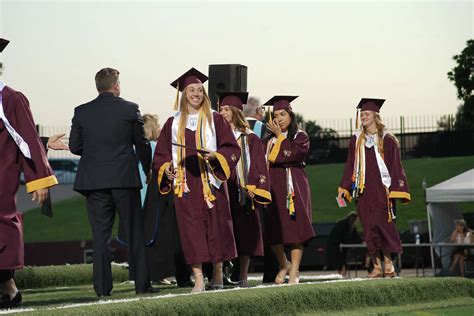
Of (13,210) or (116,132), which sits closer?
(13,210)

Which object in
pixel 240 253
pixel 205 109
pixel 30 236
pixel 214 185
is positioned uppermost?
pixel 205 109

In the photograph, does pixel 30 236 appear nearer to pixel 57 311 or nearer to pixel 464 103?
pixel 57 311

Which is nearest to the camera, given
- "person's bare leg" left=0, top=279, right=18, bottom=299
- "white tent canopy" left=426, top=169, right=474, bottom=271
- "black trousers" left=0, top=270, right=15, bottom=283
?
"black trousers" left=0, top=270, right=15, bottom=283

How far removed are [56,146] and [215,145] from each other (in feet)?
5.24

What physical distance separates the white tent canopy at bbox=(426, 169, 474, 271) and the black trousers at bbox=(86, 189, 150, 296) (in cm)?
1193

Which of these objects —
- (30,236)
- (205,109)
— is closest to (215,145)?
(205,109)

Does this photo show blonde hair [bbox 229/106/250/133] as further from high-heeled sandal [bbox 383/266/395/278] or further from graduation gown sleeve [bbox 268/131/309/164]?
high-heeled sandal [bbox 383/266/395/278]

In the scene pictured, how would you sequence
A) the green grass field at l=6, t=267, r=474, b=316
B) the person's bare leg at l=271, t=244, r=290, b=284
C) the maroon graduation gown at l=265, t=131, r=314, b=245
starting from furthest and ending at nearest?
the maroon graduation gown at l=265, t=131, r=314, b=245 → the person's bare leg at l=271, t=244, r=290, b=284 → the green grass field at l=6, t=267, r=474, b=316

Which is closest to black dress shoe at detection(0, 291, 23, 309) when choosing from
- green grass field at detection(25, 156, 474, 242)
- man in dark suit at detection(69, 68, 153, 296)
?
man in dark suit at detection(69, 68, 153, 296)

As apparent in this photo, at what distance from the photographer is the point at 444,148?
182 feet

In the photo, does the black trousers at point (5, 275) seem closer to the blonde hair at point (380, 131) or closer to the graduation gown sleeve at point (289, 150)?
the graduation gown sleeve at point (289, 150)

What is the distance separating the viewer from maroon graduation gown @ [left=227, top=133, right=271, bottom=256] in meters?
13.3

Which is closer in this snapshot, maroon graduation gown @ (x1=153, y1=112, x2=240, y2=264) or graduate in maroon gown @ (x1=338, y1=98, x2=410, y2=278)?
maroon graduation gown @ (x1=153, y1=112, x2=240, y2=264)

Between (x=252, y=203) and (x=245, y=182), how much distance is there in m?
0.26
